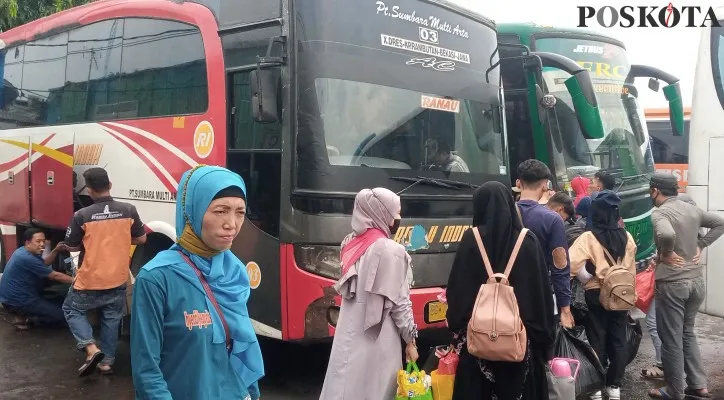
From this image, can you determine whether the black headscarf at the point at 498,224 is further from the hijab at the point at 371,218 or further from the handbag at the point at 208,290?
the handbag at the point at 208,290

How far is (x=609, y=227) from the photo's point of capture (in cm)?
479

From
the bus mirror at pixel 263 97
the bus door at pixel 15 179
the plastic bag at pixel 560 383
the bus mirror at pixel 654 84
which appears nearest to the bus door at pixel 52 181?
the bus door at pixel 15 179

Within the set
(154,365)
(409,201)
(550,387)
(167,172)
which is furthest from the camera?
(167,172)

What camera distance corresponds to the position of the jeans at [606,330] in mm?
4840

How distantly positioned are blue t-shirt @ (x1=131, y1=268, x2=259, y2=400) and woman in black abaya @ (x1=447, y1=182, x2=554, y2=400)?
1.39 metres

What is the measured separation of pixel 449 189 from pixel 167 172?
241 cm

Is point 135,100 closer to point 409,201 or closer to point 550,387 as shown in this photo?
point 409,201

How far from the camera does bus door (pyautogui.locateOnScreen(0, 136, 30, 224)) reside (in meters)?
7.96

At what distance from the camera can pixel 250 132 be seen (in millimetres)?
5012

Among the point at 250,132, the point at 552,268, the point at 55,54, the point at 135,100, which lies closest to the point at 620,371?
the point at 552,268

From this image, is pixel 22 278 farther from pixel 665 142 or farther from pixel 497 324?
pixel 665 142

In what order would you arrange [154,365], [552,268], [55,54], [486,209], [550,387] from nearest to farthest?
1. [154,365]
2. [486,209]
3. [550,387]
4. [552,268]
5. [55,54]

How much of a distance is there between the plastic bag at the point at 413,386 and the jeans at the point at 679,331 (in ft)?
8.13

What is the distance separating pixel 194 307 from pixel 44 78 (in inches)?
264
